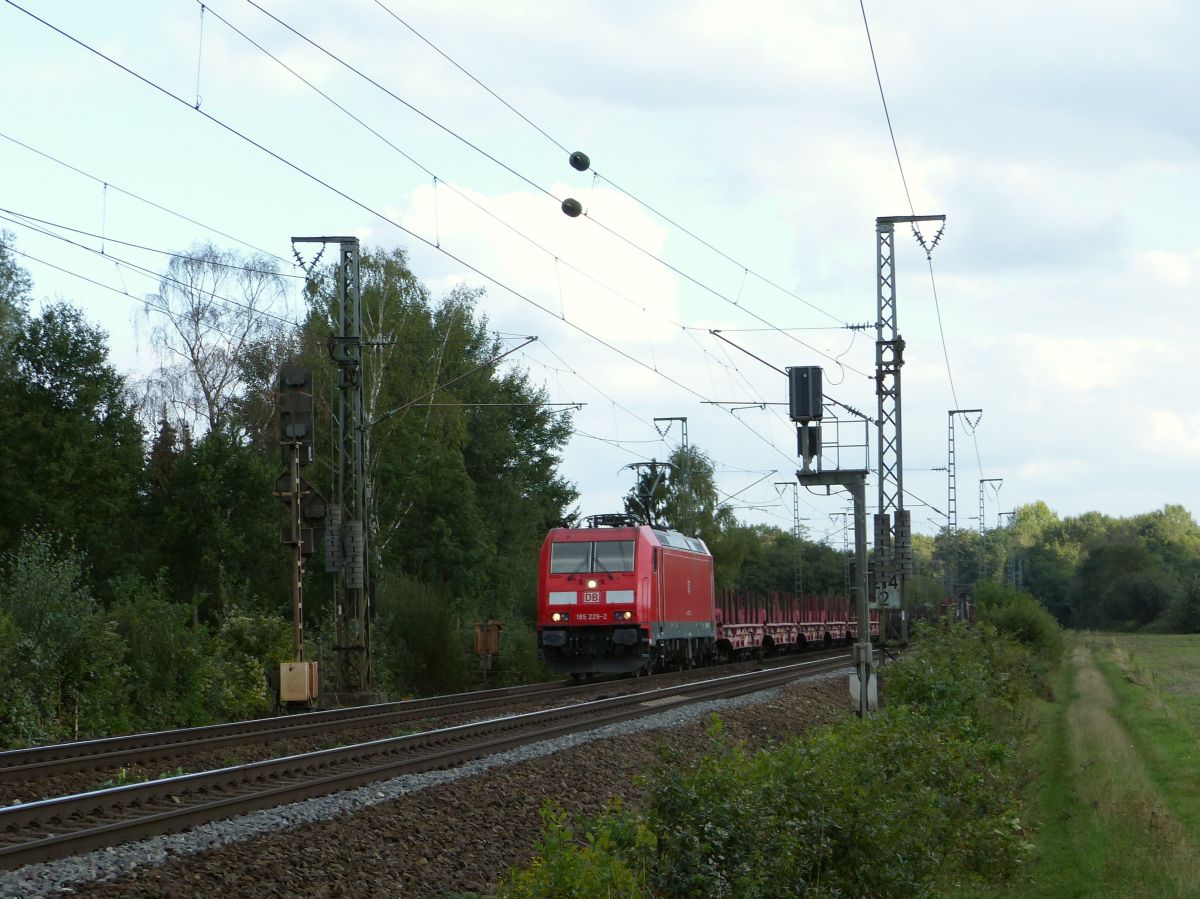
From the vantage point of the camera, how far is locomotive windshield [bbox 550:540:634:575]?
96.8 feet

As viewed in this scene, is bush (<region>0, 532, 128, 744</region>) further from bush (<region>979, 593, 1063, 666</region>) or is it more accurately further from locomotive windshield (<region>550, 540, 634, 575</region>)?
bush (<region>979, 593, 1063, 666</region>)

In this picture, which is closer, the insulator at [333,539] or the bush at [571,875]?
the bush at [571,875]

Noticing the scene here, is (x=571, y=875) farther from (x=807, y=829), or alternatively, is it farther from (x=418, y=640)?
(x=418, y=640)

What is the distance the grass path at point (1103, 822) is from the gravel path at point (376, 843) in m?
4.24

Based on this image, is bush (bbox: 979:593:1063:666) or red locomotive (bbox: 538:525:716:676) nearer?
red locomotive (bbox: 538:525:716:676)

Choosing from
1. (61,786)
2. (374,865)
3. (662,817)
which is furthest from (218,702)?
(662,817)

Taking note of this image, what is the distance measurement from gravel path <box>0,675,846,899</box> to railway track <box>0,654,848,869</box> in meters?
0.29

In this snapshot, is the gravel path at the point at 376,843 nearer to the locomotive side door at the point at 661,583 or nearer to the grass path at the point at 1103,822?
the grass path at the point at 1103,822

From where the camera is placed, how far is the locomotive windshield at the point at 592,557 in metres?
29.5

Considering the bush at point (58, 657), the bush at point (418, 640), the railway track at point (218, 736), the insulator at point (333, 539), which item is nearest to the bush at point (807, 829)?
the railway track at point (218, 736)

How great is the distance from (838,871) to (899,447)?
23.5 metres

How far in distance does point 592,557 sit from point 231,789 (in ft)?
→ 59.4

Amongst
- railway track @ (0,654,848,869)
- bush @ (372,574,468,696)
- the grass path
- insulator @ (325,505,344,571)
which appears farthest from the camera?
bush @ (372,574,468,696)

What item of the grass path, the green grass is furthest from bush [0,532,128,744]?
the green grass
